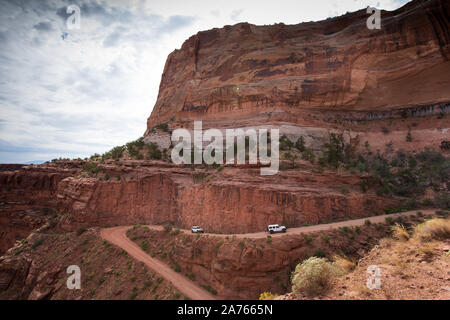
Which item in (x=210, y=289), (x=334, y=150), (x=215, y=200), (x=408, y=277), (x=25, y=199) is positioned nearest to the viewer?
(x=408, y=277)

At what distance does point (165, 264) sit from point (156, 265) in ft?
1.99

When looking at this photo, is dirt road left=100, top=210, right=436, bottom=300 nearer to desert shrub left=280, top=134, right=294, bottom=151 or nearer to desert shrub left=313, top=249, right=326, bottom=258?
desert shrub left=313, top=249, right=326, bottom=258

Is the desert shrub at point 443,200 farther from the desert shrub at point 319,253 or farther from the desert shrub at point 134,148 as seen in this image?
the desert shrub at point 134,148

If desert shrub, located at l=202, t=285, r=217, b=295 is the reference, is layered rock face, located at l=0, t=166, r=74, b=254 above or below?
above

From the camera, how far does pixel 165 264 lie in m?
16.4

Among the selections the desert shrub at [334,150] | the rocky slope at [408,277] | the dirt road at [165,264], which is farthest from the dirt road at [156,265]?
the desert shrub at [334,150]

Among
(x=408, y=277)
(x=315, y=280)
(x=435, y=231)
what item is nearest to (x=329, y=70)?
(x=435, y=231)

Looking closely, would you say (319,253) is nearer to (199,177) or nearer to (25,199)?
(199,177)

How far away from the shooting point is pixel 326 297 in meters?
5.86

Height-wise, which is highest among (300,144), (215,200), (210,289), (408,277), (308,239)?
(300,144)

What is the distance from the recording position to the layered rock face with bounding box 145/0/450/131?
26.9 m

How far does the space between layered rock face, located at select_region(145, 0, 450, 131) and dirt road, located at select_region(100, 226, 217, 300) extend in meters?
18.0

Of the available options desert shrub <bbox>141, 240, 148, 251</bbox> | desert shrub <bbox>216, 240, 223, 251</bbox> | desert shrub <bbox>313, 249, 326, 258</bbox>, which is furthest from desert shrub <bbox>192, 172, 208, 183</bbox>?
desert shrub <bbox>313, 249, 326, 258</bbox>
